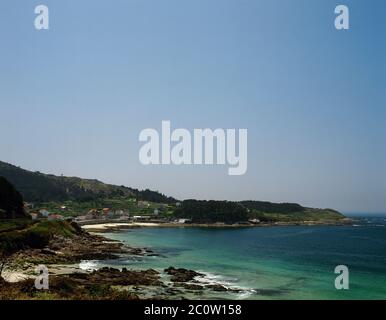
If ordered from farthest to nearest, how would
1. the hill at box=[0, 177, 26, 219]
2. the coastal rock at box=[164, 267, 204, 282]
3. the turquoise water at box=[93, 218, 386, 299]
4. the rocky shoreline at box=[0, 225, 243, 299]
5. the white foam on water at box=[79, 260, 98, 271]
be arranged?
the hill at box=[0, 177, 26, 219] → the white foam on water at box=[79, 260, 98, 271] → the coastal rock at box=[164, 267, 204, 282] → the turquoise water at box=[93, 218, 386, 299] → the rocky shoreline at box=[0, 225, 243, 299]

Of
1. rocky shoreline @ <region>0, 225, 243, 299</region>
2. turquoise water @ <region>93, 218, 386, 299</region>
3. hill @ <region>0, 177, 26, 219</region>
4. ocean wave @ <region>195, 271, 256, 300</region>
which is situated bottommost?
turquoise water @ <region>93, 218, 386, 299</region>

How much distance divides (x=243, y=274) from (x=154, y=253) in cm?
2840

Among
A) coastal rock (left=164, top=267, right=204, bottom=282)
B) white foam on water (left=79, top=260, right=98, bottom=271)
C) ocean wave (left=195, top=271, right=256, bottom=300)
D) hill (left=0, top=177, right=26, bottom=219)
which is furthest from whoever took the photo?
hill (left=0, top=177, right=26, bottom=219)

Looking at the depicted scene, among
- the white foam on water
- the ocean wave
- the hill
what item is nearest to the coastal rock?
the ocean wave

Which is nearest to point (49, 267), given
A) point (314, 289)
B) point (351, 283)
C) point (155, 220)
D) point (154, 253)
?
point (154, 253)

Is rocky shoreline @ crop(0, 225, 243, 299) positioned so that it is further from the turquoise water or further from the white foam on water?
the turquoise water

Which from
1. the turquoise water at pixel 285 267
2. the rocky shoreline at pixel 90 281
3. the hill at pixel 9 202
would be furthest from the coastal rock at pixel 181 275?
the hill at pixel 9 202

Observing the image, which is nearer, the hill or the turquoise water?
the turquoise water

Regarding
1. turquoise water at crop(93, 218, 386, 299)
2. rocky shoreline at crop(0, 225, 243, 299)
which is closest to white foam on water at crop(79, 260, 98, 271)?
rocky shoreline at crop(0, 225, 243, 299)

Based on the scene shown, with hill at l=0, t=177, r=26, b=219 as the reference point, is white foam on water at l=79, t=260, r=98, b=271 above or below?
below

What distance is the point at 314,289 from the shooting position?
48.5 metres

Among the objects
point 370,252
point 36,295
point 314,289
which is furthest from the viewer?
point 370,252
